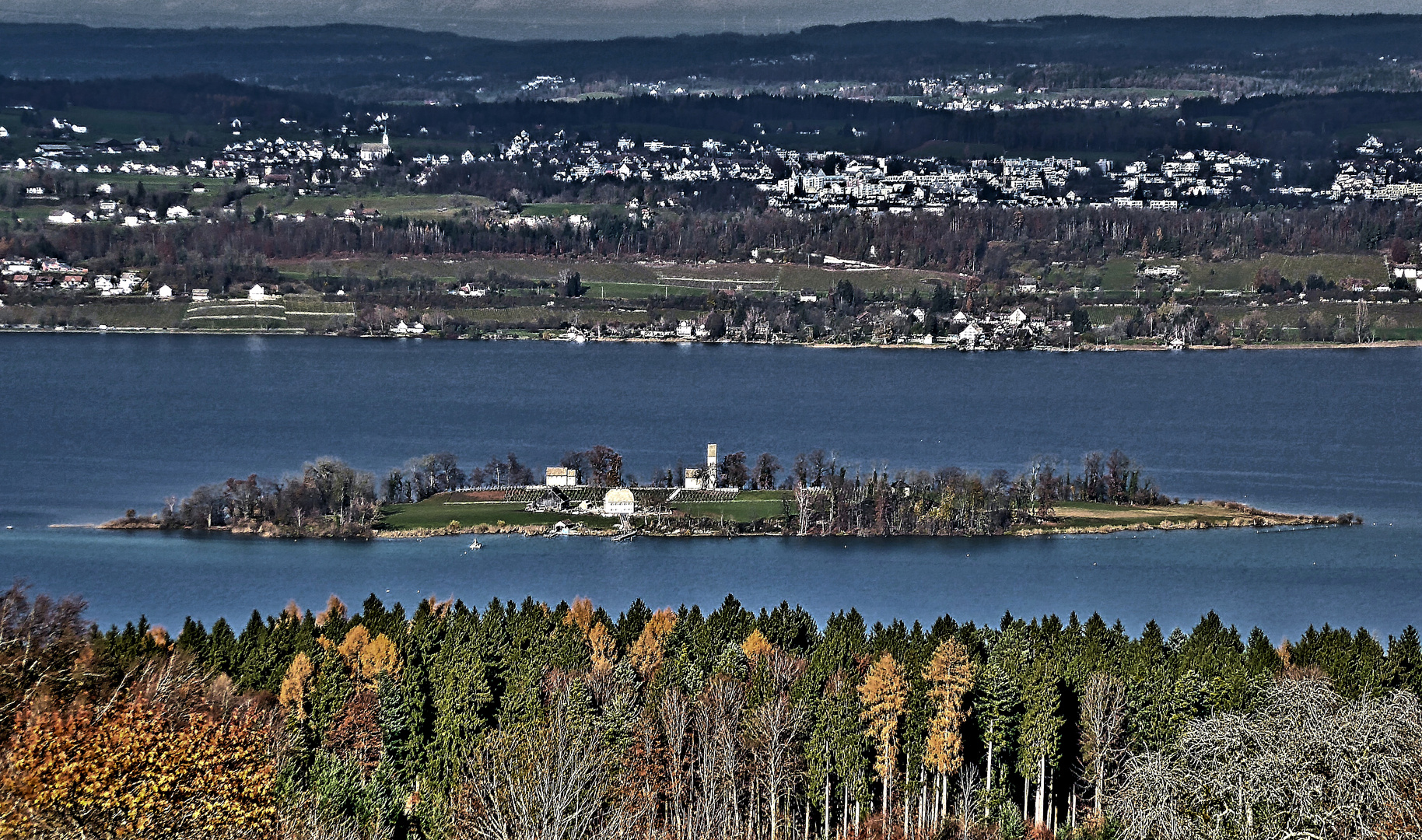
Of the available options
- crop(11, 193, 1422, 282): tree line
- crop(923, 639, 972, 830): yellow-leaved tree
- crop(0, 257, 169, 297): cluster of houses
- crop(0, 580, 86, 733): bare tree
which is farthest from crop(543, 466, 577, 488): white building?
crop(11, 193, 1422, 282): tree line

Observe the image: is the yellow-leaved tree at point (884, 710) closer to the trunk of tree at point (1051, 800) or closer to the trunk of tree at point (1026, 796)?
the trunk of tree at point (1026, 796)

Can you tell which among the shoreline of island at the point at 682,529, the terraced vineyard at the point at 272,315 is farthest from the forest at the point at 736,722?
the terraced vineyard at the point at 272,315

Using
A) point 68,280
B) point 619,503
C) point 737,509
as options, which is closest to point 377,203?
point 68,280

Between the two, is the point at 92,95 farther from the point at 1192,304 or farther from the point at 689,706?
the point at 689,706

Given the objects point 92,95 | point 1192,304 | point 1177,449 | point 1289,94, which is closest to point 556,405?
point 1177,449

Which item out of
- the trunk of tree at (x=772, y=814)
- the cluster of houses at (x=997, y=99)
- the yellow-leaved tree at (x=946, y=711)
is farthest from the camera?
the cluster of houses at (x=997, y=99)
